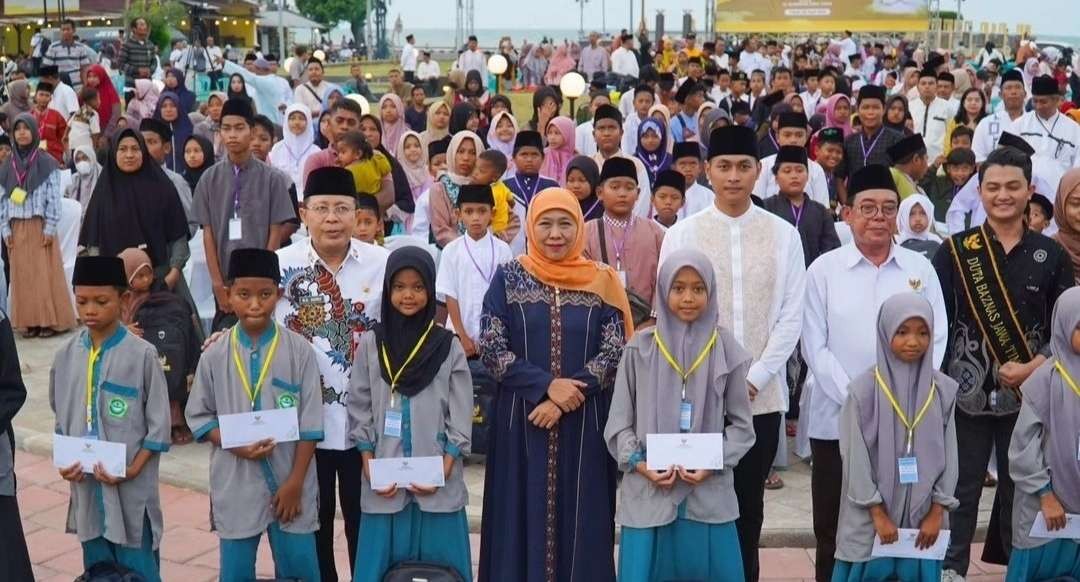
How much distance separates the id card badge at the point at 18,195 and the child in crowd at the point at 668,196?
Answer: 491 cm

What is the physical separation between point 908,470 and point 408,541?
1.90m

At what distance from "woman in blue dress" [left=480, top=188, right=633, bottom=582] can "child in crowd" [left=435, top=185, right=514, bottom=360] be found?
5.65 ft

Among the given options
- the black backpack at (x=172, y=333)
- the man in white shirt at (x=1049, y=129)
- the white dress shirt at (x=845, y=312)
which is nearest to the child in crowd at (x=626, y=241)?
the white dress shirt at (x=845, y=312)

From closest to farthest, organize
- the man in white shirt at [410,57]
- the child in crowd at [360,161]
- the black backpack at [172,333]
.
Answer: the black backpack at [172,333] → the child in crowd at [360,161] → the man in white shirt at [410,57]

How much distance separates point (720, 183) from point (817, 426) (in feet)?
3.51

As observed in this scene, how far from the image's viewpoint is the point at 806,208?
22.6 ft

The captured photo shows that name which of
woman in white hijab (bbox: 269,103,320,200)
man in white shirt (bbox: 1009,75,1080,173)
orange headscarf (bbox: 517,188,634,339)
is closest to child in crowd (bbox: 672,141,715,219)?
man in white shirt (bbox: 1009,75,1080,173)

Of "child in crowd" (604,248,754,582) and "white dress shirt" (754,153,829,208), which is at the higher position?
"white dress shirt" (754,153,829,208)

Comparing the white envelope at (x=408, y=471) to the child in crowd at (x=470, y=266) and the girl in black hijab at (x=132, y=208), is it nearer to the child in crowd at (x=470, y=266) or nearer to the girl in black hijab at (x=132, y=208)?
the child in crowd at (x=470, y=266)

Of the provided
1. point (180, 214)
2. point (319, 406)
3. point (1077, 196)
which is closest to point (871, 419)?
point (1077, 196)

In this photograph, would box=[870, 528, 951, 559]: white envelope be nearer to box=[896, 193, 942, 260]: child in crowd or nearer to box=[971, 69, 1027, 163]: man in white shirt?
box=[896, 193, 942, 260]: child in crowd

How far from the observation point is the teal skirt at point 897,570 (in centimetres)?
461

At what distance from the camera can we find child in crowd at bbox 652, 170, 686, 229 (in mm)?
7531

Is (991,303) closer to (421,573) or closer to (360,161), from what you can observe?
(421,573)
